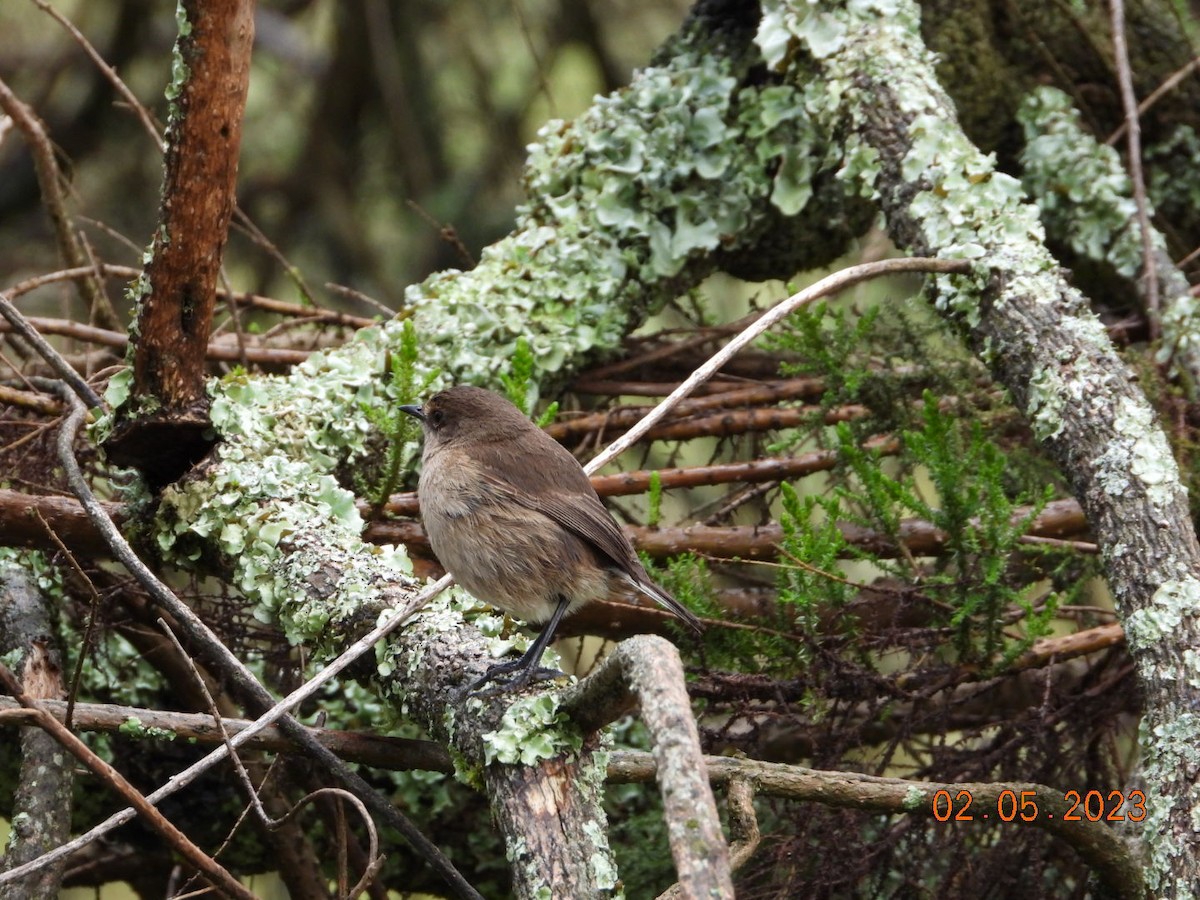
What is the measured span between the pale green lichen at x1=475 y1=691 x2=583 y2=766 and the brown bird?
1.89ft

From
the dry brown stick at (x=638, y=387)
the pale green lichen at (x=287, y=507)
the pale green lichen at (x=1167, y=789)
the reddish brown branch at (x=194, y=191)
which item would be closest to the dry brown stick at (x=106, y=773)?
the pale green lichen at (x=287, y=507)

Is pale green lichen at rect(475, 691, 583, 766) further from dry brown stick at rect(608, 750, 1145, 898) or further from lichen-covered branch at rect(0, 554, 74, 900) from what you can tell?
lichen-covered branch at rect(0, 554, 74, 900)

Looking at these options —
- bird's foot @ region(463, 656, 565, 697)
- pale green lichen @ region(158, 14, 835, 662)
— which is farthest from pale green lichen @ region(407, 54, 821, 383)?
bird's foot @ region(463, 656, 565, 697)

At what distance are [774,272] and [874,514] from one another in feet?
4.84

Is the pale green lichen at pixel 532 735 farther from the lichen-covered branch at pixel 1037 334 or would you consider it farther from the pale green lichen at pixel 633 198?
the pale green lichen at pixel 633 198

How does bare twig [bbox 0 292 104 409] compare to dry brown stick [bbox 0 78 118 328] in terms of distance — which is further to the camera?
dry brown stick [bbox 0 78 118 328]

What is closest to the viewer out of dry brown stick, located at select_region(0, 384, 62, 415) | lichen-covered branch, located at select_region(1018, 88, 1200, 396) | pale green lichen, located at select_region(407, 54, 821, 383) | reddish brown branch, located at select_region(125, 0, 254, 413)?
reddish brown branch, located at select_region(125, 0, 254, 413)

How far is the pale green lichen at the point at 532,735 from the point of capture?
2.20m

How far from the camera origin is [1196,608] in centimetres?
240

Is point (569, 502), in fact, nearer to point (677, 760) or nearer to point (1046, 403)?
point (1046, 403)

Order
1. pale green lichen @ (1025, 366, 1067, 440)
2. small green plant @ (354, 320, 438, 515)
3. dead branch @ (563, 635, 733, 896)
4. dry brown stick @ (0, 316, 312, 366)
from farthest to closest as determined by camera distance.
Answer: dry brown stick @ (0, 316, 312, 366) → small green plant @ (354, 320, 438, 515) → pale green lichen @ (1025, 366, 1067, 440) → dead branch @ (563, 635, 733, 896)

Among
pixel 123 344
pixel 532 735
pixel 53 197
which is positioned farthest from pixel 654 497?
pixel 53 197

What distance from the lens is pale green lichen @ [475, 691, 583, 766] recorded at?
2197 mm

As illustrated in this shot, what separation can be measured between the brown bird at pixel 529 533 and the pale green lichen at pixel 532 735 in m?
0.57
